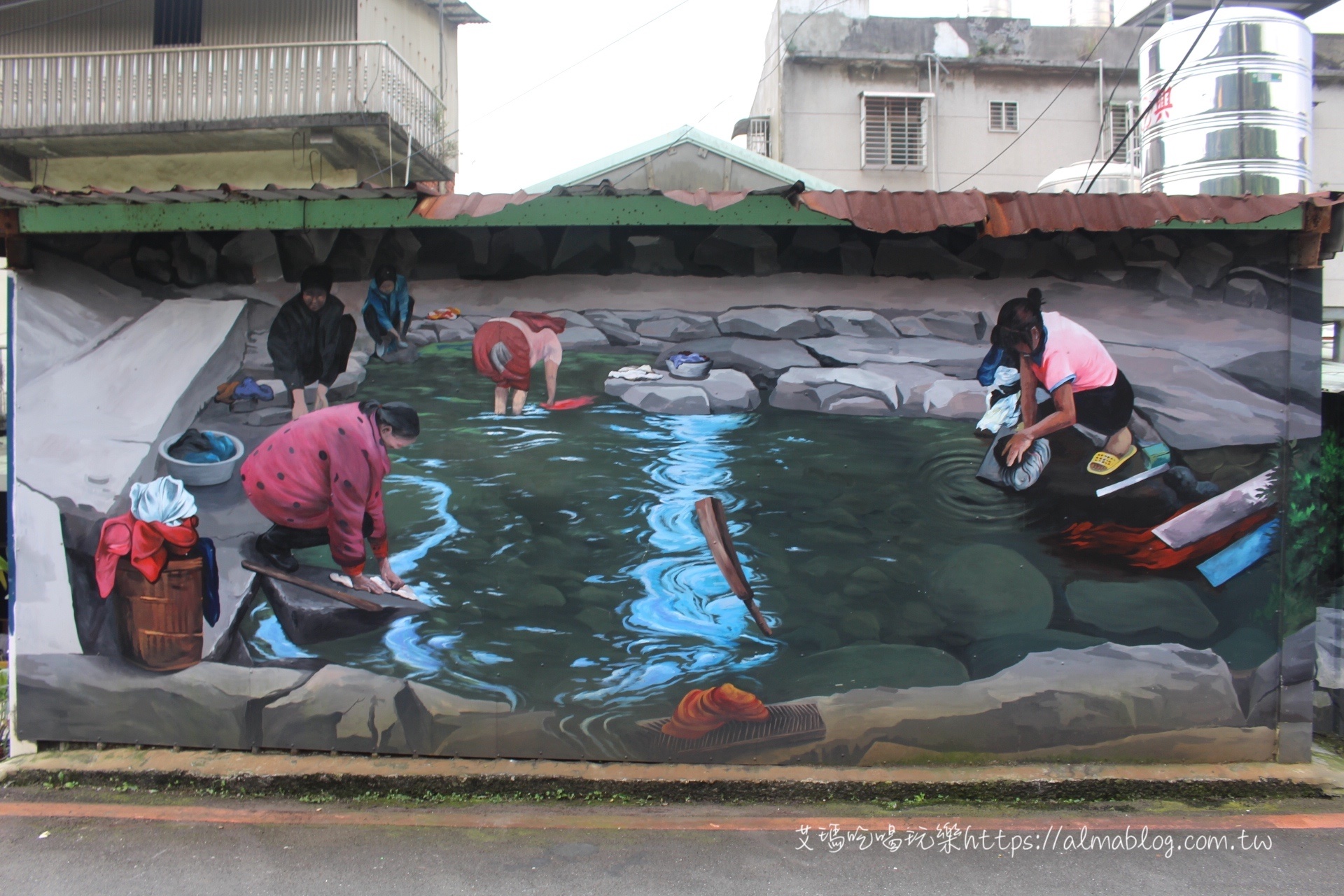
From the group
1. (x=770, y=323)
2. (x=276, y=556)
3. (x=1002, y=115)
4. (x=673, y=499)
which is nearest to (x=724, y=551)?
(x=673, y=499)

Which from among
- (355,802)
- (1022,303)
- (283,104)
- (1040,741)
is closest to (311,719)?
(355,802)

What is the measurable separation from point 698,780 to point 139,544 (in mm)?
3744

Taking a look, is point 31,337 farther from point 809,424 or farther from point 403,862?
point 809,424

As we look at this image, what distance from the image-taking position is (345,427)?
4918 millimetres

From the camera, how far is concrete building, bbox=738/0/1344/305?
12414 millimetres

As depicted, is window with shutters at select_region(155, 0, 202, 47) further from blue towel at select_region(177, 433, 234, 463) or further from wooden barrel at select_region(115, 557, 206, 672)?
Result: wooden barrel at select_region(115, 557, 206, 672)

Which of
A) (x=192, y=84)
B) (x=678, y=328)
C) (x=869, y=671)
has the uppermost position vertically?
(x=192, y=84)

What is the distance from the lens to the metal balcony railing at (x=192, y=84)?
9.97 m

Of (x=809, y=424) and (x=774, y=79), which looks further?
(x=774, y=79)

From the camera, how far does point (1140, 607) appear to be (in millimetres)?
4832

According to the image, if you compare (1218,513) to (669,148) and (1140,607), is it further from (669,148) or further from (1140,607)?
(669,148)

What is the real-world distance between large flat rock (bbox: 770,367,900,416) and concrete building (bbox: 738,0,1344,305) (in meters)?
8.47

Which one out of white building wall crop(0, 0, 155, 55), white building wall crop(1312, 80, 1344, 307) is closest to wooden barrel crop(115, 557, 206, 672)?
white building wall crop(0, 0, 155, 55)

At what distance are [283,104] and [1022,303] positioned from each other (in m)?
9.36
